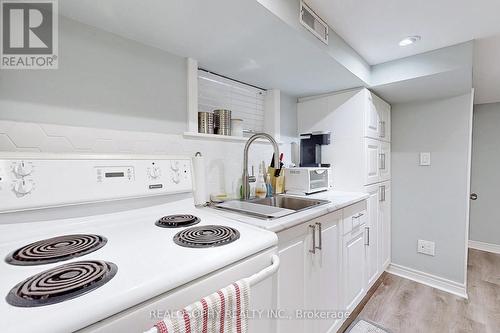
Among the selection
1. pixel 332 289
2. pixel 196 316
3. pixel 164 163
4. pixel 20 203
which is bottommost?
pixel 332 289

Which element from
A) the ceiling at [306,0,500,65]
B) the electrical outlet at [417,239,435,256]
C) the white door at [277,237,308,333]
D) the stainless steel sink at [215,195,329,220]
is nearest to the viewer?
the white door at [277,237,308,333]

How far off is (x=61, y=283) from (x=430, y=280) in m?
2.87

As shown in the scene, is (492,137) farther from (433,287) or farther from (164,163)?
(164,163)

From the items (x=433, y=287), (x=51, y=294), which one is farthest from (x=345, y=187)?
(x=51, y=294)

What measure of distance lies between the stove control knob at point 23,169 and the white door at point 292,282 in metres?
1.01

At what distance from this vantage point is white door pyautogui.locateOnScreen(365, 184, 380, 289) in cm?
192

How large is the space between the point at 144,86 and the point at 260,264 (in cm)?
108

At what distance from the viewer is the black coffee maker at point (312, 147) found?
6.70ft

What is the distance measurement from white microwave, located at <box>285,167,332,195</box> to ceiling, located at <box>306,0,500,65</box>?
3.12 feet

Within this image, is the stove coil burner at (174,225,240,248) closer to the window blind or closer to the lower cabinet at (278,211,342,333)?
the lower cabinet at (278,211,342,333)

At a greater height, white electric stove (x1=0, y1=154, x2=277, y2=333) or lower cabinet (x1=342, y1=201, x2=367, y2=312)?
white electric stove (x1=0, y1=154, x2=277, y2=333)

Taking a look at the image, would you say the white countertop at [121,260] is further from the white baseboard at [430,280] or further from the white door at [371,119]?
the white baseboard at [430,280]

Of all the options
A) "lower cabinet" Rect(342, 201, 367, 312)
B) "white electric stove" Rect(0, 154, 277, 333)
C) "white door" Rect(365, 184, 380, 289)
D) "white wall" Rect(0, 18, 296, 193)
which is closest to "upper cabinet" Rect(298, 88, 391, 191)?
"white door" Rect(365, 184, 380, 289)

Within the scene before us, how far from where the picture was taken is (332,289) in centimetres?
142
